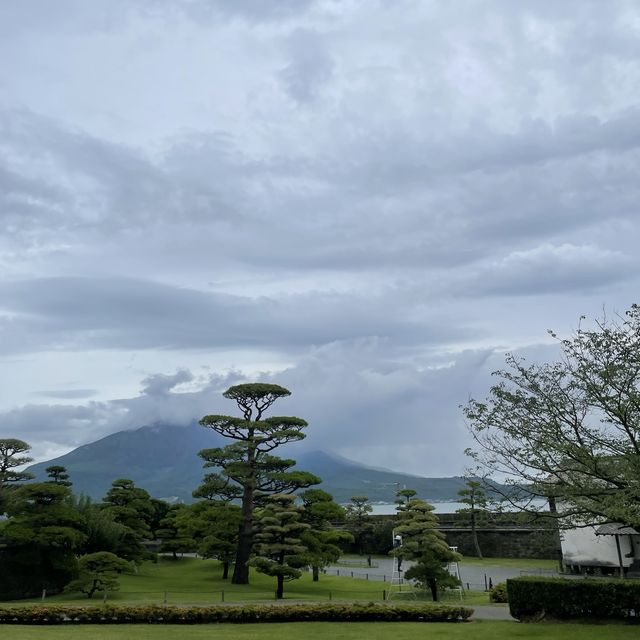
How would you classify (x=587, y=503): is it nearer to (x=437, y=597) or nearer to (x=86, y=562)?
(x=437, y=597)

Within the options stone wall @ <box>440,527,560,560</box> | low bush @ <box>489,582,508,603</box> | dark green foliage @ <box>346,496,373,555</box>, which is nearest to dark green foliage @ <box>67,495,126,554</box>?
low bush @ <box>489,582,508,603</box>

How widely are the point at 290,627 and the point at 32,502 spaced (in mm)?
17874

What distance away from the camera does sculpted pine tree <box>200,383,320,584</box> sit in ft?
110

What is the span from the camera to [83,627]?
19688 mm

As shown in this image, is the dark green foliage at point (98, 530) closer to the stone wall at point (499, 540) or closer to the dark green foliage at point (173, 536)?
the dark green foliage at point (173, 536)

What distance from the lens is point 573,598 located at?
1981cm

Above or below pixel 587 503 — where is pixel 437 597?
below

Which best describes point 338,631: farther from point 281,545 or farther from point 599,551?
point 599,551

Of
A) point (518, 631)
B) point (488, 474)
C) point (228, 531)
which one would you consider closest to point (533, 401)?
point (488, 474)

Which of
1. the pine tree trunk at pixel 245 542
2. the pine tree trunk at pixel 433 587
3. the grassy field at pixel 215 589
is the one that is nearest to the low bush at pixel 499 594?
the grassy field at pixel 215 589

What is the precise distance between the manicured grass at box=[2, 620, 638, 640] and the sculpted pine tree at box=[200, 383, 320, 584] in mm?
13297

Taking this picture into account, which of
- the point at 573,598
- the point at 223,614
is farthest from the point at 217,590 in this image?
the point at 573,598

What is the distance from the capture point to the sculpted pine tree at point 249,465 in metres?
33.4

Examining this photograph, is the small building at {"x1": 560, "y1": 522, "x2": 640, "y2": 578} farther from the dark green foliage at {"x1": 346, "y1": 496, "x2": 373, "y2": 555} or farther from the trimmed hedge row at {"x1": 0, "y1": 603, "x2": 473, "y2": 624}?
the dark green foliage at {"x1": 346, "y1": 496, "x2": 373, "y2": 555}
